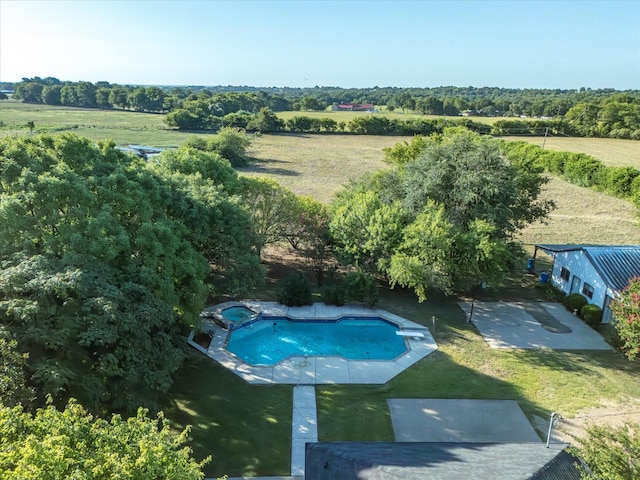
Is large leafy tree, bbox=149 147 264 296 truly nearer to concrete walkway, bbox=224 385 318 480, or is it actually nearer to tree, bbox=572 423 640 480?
concrete walkway, bbox=224 385 318 480

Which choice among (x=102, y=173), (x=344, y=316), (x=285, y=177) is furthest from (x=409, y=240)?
(x=285, y=177)

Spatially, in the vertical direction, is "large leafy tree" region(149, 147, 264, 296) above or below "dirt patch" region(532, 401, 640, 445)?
above

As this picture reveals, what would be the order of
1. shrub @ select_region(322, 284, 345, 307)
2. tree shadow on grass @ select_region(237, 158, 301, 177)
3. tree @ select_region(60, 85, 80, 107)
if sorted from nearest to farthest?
shrub @ select_region(322, 284, 345, 307), tree shadow on grass @ select_region(237, 158, 301, 177), tree @ select_region(60, 85, 80, 107)

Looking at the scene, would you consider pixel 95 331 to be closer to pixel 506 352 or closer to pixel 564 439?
pixel 564 439

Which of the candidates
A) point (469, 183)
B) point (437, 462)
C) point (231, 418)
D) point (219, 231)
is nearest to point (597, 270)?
point (469, 183)

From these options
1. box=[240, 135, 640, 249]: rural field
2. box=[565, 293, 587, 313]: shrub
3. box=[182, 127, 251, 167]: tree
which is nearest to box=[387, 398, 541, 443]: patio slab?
box=[565, 293, 587, 313]: shrub

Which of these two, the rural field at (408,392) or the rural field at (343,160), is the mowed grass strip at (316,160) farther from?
the rural field at (408,392)
